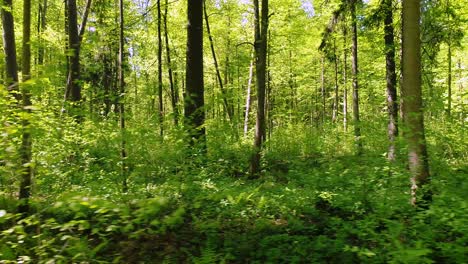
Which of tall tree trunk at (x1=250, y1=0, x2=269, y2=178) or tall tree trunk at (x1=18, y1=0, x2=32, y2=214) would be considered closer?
tall tree trunk at (x1=18, y1=0, x2=32, y2=214)

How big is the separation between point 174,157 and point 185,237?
1.13 metres

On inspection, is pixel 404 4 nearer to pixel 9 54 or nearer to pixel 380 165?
pixel 380 165

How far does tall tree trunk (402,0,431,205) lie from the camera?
4.97m

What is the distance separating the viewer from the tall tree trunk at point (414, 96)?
4.97m

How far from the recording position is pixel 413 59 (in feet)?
16.5

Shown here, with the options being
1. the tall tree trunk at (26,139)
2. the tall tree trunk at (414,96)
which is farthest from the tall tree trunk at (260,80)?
the tall tree trunk at (26,139)

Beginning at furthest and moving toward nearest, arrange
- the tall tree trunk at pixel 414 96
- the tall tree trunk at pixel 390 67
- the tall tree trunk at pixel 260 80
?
the tall tree trunk at pixel 390 67 → the tall tree trunk at pixel 260 80 → the tall tree trunk at pixel 414 96

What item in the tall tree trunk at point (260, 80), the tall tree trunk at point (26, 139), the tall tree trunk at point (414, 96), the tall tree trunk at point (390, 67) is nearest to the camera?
the tall tree trunk at point (26, 139)

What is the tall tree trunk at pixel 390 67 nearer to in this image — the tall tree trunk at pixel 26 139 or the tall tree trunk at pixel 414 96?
the tall tree trunk at pixel 414 96

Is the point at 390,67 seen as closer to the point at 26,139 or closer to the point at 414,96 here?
the point at 414,96

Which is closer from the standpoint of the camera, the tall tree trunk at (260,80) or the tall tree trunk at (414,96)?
the tall tree trunk at (414,96)

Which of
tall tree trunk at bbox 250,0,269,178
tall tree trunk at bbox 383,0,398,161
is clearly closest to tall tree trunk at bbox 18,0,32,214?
tall tree trunk at bbox 250,0,269,178

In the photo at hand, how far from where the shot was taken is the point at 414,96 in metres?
4.97

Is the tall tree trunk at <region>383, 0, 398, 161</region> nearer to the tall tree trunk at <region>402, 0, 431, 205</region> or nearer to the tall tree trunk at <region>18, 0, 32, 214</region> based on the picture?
the tall tree trunk at <region>402, 0, 431, 205</region>
